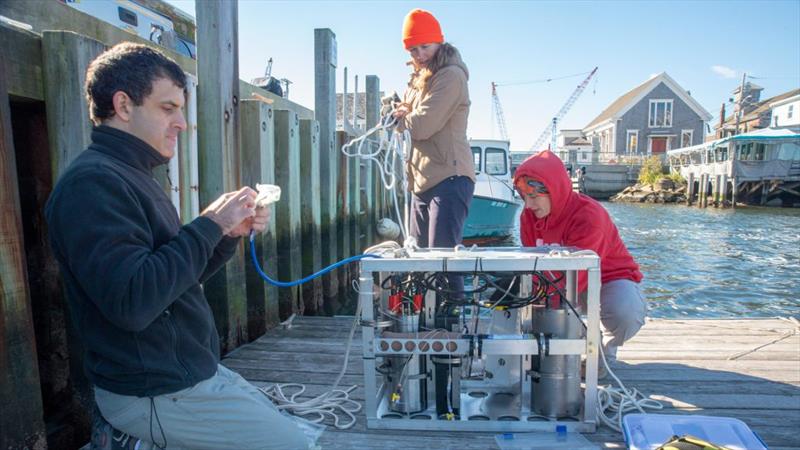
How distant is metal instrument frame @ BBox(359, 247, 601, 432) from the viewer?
250cm

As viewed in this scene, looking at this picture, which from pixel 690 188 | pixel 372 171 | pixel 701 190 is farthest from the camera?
pixel 690 188

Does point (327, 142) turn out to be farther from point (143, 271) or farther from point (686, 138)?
point (686, 138)

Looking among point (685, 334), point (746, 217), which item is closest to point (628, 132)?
point (746, 217)

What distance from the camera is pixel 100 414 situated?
1.83 m

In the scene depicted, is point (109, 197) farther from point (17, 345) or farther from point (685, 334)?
point (685, 334)

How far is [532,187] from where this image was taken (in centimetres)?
309

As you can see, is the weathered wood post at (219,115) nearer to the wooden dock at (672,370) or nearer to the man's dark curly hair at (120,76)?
the wooden dock at (672,370)

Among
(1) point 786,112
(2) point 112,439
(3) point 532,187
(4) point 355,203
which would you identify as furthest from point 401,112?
(1) point 786,112

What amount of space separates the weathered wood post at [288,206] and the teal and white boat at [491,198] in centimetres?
694

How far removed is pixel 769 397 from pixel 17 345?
155 inches

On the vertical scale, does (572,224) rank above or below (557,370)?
above

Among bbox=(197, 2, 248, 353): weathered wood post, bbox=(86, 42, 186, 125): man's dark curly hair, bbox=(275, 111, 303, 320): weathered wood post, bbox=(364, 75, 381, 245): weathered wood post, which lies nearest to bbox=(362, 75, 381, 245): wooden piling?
bbox=(364, 75, 381, 245): weathered wood post

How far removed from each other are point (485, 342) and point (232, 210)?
138 cm

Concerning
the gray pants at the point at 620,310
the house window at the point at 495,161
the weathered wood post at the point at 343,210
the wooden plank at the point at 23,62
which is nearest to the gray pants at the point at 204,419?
the wooden plank at the point at 23,62
